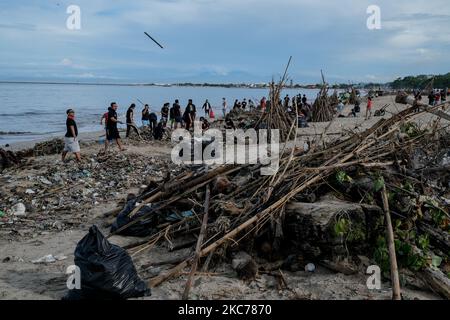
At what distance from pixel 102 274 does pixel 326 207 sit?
7.65 feet

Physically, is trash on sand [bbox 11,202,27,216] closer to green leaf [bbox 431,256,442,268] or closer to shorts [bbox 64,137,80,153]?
shorts [bbox 64,137,80,153]

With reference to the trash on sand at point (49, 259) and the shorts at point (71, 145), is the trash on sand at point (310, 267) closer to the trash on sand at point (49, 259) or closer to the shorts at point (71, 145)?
the trash on sand at point (49, 259)

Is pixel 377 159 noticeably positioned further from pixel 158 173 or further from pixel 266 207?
pixel 158 173

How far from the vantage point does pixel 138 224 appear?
553 centimetres

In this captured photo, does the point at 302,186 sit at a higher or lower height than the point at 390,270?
higher

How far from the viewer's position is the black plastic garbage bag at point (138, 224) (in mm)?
5484

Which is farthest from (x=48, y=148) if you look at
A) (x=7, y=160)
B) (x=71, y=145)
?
(x=71, y=145)

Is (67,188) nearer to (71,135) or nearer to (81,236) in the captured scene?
(71,135)

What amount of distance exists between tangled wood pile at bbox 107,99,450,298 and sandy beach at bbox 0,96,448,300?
0.70 feet

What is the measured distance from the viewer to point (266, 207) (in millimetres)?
4684

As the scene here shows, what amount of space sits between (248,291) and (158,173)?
597cm

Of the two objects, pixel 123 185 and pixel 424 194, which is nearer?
pixel 424 194

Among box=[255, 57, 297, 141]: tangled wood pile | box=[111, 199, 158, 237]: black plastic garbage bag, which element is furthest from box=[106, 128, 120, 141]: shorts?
box=[111, 199, 158, 237]: black plastic garbage bag
